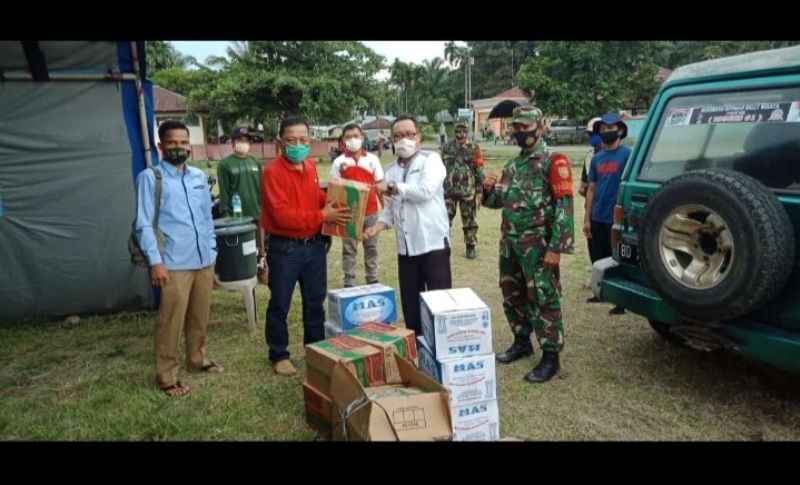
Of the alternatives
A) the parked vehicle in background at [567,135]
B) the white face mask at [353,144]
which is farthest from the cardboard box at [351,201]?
the parked vehicle in background at [567,135]

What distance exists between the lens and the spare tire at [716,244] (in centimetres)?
273

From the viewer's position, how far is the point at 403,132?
3889mm

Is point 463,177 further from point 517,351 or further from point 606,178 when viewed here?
point 517,351

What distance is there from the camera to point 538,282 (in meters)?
3.69

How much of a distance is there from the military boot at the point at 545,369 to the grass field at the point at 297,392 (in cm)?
5

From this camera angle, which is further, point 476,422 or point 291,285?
point 291,285

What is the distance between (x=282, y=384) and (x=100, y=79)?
129 inches

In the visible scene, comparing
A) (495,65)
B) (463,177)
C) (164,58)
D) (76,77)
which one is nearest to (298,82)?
(463,177)

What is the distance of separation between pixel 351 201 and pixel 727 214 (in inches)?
87.1

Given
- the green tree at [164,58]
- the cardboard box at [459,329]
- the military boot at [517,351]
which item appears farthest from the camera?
the green tree at [164,58]

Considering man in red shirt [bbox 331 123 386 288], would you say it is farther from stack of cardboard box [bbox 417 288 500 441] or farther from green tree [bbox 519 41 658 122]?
green tree [bbox 519 41 658 122]

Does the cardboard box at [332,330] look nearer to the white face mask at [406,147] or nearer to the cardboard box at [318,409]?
the cardboard box at [318,409]
